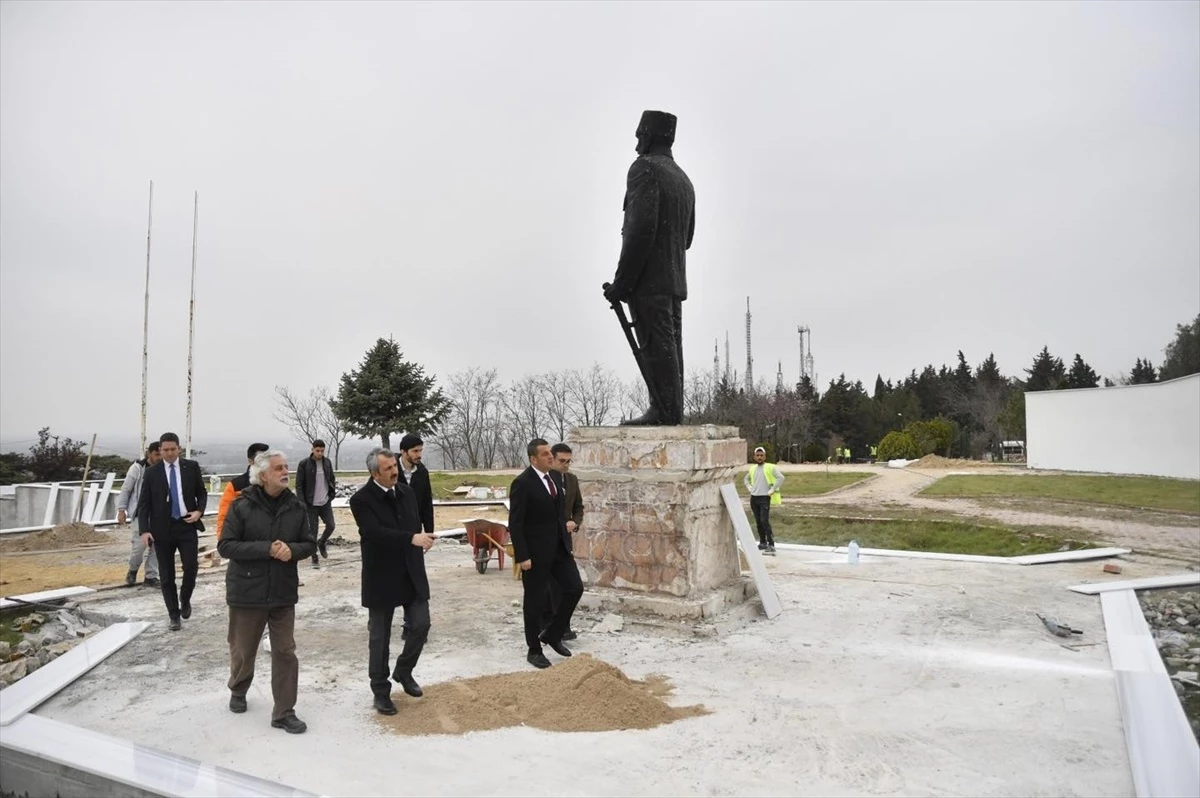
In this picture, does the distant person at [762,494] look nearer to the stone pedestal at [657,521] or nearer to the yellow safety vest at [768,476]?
the yellow safety vest at [768,476]

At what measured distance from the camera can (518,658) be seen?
5.98 metres

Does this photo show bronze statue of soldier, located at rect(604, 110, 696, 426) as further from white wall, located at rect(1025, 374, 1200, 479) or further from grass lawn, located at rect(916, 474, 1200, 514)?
white wall, located at rect(1025, 374, 1200, 479)

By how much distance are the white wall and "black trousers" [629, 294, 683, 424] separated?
2253 centimetres

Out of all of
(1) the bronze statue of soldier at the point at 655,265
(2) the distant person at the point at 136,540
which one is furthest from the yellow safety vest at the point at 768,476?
(2) the distant person at the point at 136,540

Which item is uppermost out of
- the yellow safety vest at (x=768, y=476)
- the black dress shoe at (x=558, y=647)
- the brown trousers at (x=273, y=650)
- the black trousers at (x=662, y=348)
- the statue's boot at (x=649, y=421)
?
the black trousers at (x=662, y=348)

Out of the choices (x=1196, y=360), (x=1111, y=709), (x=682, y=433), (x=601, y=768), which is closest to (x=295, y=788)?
(x=601, y=768)

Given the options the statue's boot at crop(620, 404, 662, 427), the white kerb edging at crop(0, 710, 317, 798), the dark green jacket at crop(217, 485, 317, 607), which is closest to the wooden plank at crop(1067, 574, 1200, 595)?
the statue's boot at crop(620, 404, 662, 427)

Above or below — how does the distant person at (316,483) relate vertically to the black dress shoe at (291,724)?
above

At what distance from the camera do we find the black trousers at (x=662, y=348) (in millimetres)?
7379

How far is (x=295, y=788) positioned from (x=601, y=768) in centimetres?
145

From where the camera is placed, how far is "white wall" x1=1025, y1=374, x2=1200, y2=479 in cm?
2338

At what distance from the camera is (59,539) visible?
45.1ft

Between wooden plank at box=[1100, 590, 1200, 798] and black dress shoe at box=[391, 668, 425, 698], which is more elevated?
black dress shoe at box=[391, 668, 425, 698]

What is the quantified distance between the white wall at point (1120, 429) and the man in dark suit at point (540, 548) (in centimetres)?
2428
